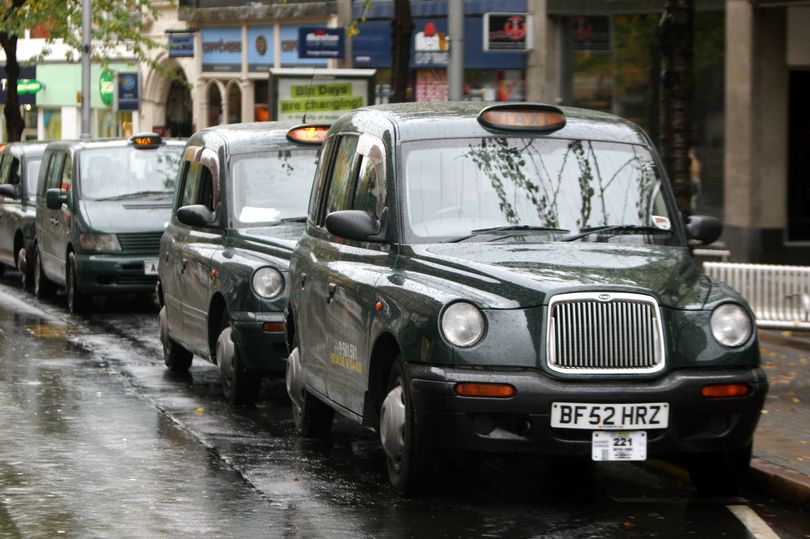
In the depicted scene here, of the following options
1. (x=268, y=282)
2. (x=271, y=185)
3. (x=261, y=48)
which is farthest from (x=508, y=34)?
(x=261, y=48)

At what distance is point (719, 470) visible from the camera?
8.66m

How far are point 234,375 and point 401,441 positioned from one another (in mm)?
3834

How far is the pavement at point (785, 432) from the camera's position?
28.5 ft

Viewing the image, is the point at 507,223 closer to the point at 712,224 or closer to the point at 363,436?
the point at 712,224

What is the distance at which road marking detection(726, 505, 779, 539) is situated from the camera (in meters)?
7.84

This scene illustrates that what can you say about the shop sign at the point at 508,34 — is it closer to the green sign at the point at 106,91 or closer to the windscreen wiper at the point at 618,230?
the windscreen wiper at the point at 618,230

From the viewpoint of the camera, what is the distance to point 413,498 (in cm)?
848

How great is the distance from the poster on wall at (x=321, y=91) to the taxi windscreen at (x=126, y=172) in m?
4.08

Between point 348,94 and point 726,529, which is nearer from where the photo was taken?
point 726,529

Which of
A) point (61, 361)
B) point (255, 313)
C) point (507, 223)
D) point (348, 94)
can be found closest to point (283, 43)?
point (348, 94)

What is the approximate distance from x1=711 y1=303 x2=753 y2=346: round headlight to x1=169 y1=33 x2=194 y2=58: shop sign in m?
40.5

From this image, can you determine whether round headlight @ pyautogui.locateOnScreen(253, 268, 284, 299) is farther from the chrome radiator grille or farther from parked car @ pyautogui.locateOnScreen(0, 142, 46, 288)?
parked car @ pyautogui.locateOnScreen(0, 142, 46, 288)

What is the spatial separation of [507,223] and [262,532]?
2.18 metres

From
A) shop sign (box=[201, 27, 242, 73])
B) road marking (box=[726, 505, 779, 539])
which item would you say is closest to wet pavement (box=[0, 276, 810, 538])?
road marking (box=[726, 505, 779, 539])
